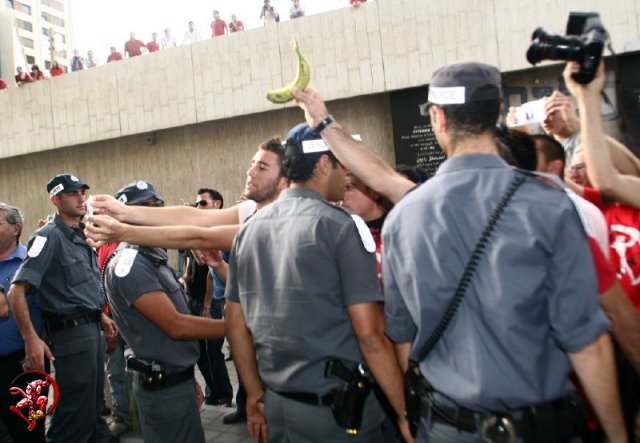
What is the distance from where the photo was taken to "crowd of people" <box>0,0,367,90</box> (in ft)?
34.8

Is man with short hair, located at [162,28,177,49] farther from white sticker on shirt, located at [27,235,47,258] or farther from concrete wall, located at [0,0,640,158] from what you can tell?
white sticker on shirt, located at [27,235,47,258]

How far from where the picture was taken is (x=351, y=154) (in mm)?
2209

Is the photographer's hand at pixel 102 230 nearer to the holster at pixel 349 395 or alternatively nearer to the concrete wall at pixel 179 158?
the holster at pixel 349 395

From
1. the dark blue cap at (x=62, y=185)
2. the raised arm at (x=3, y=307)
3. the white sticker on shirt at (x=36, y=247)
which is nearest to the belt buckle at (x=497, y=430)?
the raised arm at (x=3, y=307)

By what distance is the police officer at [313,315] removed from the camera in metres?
2.06

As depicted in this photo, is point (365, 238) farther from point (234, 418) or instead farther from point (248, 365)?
point (234, 418)

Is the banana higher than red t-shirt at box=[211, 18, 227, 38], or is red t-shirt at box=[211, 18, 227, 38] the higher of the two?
red t-shirt at box=[211, 18, 227, 38]

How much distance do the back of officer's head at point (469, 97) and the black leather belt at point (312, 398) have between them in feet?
3.77

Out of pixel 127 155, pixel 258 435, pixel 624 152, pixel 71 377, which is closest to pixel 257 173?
pixel 258 435

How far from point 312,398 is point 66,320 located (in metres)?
2.81

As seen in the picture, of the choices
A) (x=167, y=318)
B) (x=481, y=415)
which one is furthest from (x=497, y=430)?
(x=167, y=318)

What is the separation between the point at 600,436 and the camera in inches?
68.5

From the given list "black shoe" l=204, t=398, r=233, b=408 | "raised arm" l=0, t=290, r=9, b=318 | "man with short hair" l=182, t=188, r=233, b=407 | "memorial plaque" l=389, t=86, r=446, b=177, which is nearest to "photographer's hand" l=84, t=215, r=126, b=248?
"raised arm" l=0, t=290, r=9, b=318

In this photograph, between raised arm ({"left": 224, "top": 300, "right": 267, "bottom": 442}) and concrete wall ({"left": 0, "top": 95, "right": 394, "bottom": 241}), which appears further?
concrete wall ({"left": 0, "top": 95, "right": 394, "bottom": 241})
